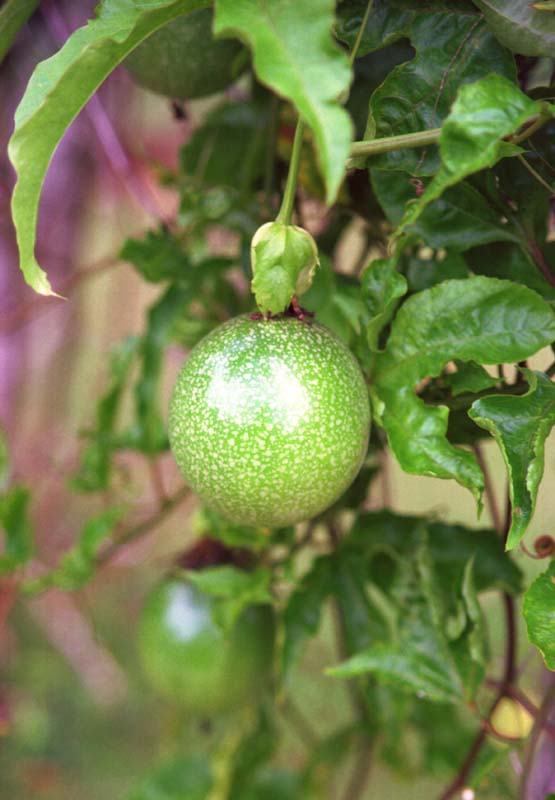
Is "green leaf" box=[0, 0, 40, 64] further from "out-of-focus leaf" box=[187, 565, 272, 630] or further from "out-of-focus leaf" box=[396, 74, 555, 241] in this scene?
"out-of-focus leaf" box=[187, 565, 272, 630]

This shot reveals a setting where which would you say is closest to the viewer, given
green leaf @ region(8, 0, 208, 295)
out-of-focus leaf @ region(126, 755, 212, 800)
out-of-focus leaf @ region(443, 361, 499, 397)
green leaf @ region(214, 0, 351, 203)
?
green leaf @ region(214, 0, 351, 203)

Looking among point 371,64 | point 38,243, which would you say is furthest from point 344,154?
point 38,243

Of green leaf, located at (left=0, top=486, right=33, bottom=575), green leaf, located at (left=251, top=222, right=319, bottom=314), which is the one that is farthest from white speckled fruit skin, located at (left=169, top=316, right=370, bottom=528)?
green leaf, located at (left=0, top=486, right=33, bottom=575)

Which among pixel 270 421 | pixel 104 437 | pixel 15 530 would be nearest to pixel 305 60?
pixel 270 421

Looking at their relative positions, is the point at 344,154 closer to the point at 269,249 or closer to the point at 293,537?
the point at 269,249

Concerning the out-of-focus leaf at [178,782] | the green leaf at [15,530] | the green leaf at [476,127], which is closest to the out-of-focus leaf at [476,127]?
the green leaf at [476,127]

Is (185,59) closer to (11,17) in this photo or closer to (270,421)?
(11,17)
